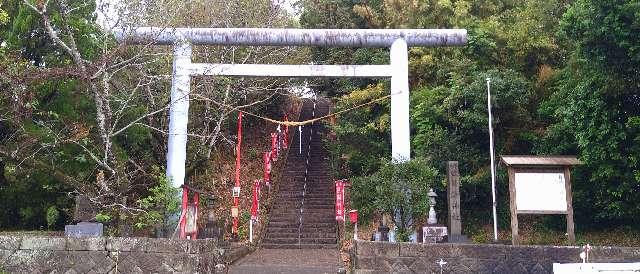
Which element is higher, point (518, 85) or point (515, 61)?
point (515, 61)

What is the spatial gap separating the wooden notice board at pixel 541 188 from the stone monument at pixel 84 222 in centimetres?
759

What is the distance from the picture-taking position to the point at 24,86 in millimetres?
10422

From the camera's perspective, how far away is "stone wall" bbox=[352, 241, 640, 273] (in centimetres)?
919

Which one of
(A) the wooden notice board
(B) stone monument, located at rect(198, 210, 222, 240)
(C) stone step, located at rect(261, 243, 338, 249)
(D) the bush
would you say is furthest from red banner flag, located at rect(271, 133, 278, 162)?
(A) the wooden notice board

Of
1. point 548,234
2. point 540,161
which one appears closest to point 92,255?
point 540,161

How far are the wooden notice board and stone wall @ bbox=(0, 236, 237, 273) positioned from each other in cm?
634

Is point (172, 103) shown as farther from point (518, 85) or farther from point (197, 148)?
point (518, 85)

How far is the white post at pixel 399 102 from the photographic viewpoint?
13203mm

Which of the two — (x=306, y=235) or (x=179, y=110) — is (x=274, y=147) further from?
(x=179, y=110)

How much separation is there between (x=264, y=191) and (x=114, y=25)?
403 inches

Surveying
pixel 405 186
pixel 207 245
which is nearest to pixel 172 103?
pixel 207 245

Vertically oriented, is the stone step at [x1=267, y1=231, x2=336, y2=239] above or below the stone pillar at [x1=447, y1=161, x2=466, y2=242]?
below

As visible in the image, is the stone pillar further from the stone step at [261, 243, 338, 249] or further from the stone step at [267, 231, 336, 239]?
the stone step at [267, 231, 336, 239]

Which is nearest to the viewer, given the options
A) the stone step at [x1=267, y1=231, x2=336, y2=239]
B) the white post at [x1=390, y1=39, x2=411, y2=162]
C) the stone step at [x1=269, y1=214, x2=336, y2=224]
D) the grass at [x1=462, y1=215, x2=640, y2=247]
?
the white post at [x1=390, y1=39, x2=411, y2=162]
